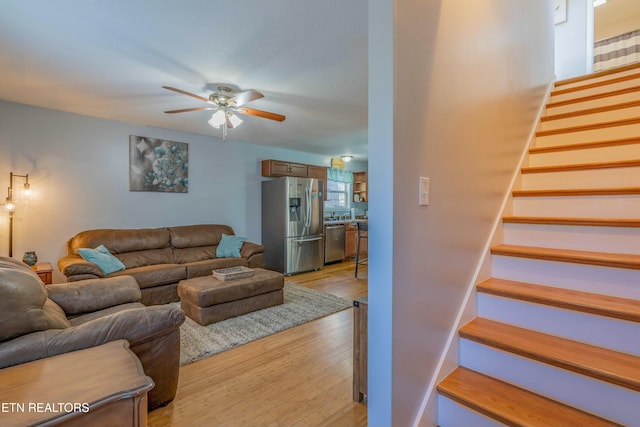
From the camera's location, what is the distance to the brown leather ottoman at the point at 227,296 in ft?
9.78

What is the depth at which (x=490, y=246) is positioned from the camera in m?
1.78

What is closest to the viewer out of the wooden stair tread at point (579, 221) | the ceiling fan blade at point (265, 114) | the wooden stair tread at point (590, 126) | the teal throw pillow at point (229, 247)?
the wooden stair tread at point (579, 221)

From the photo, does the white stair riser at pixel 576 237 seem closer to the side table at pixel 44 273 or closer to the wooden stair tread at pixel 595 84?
the wooden stair tread at pixel 595 84

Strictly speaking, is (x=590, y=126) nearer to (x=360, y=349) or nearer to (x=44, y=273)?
(x=360, y=349)

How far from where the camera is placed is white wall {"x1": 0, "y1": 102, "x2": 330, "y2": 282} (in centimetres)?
342

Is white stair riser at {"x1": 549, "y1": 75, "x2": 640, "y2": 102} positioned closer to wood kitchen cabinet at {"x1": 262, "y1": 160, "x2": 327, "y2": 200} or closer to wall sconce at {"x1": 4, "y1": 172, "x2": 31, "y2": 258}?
wood kitchen cabinet at {"x1": 262, "y1": 160, "x2": 327, "y2": 200}

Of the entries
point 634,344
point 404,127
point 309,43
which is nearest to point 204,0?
point 309,43

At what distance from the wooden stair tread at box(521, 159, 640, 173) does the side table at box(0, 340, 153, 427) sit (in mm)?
2702

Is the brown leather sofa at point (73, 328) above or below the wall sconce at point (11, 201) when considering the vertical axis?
below

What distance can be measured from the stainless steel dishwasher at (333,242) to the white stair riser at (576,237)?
4291 millimetres

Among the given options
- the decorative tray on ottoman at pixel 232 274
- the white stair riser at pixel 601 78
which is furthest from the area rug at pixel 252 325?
the white stair riser at pixel 601 78

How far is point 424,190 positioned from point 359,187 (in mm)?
6585

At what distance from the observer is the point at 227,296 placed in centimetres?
310

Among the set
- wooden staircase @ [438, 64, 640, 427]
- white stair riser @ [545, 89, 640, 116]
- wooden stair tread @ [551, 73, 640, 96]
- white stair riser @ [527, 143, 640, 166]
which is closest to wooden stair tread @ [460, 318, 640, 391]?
wooden staircase @ [438, 64, 640, 427]
